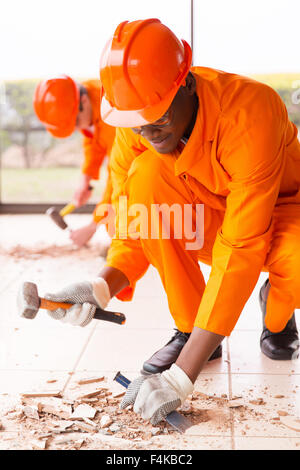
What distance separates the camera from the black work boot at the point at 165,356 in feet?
6.85

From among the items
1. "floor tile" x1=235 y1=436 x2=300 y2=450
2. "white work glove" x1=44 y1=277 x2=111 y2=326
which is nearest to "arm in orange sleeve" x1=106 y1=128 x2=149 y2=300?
"white work glove" x1=44 y1=277 x2=111 y2=326

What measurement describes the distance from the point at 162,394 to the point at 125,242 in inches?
25.0

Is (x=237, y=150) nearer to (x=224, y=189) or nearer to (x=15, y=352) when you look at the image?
(x=224, y=189)

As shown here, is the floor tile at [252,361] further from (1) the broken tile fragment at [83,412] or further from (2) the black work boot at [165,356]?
(1) the broken tile fragment at [83,412]

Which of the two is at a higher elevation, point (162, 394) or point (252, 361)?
point (162, 394)

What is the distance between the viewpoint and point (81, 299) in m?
1.95

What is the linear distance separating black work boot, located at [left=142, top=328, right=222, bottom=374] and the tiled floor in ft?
0.25

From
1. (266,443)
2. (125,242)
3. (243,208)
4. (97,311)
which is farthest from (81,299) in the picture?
(266,443)

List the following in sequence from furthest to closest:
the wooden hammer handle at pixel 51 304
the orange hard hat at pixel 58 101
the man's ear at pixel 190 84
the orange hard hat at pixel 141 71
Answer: the orange hard hat at pixel 58 101 → the wooden hammer handle at pixel 51 304 → the man's ear at pixel 190 84 → the orange hard hat at pixel 141 71

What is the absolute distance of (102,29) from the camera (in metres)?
4.03

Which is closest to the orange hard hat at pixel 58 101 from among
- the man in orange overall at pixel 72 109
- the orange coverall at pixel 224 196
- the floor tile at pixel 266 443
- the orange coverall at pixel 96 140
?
the man in orange overall at pixel 72 109

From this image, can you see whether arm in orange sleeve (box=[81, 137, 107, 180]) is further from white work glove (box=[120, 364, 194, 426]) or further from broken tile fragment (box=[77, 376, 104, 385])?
white work glove (box=[120, 364, 194, 426])

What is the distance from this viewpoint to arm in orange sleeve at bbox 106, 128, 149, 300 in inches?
82.4

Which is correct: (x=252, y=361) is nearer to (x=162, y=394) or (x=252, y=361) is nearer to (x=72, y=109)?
(x=162, y=394)
